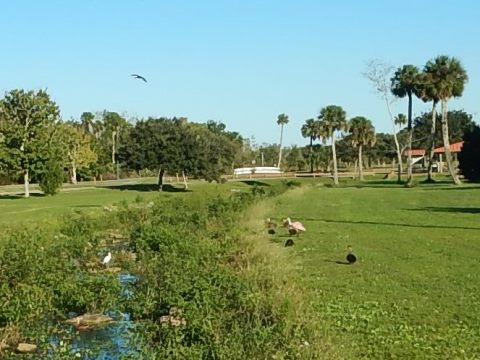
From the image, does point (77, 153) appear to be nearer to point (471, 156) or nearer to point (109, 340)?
point (471, 156)

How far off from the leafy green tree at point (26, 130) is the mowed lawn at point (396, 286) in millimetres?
45326

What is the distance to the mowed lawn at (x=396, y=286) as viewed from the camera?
11375mm

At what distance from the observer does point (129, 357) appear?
1034 centimetres

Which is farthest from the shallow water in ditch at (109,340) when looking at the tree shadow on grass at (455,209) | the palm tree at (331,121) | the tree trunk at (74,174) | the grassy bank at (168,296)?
the palm tree at (331,121)

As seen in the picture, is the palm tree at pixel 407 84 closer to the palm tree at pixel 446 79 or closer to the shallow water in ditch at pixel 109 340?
the palm tree at pixel 446 79

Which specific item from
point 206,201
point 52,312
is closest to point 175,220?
point 206,201

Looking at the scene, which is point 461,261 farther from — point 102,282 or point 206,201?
point 206,201

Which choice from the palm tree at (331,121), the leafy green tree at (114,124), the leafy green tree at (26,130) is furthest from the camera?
the leafy green tree at (114,124)

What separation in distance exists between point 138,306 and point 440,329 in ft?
18.1

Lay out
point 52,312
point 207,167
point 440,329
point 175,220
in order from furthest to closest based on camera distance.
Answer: point 207,167 < point 175,220 < point 52,312 < point 440,329

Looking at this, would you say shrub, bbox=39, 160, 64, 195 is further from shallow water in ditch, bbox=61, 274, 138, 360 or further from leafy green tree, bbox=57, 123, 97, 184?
shallow water in ditch, bbox=61, 274, 138, 360

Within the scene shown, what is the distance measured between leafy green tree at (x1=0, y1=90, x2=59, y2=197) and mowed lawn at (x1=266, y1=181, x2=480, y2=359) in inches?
1784

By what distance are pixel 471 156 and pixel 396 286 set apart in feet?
257

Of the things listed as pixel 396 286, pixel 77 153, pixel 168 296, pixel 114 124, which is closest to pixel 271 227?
pixel 396 286
